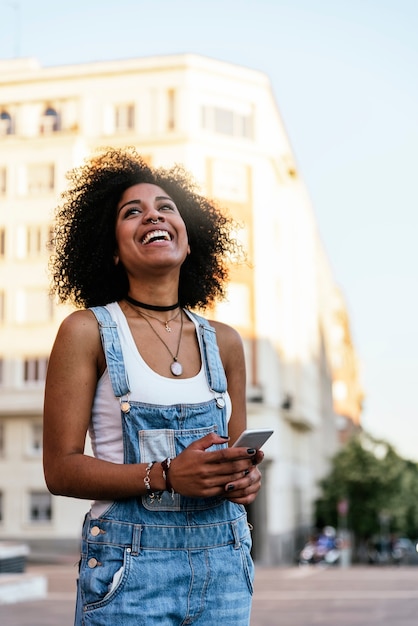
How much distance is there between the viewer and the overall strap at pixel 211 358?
102 inches

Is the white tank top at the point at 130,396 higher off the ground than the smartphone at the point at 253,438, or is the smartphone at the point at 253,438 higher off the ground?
the white tank top at the point at 130,396

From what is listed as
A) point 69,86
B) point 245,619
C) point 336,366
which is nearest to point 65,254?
point 245,619

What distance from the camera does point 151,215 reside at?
2.75 metres

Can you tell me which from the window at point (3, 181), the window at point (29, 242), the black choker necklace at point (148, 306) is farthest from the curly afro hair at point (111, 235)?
the window at point (3, 181)

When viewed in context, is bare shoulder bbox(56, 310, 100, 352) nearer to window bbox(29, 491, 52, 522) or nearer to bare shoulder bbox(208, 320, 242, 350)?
bare shoulder bbox(208, 320, 242, 350)

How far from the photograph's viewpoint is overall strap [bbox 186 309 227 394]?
2.58 m

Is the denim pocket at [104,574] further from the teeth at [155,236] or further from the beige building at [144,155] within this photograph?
the beige building at [144,155]

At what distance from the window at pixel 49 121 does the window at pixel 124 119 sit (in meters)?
2.54

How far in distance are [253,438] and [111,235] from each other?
3.36 ft

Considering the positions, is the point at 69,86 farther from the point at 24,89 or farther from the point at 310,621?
the point at 310,621

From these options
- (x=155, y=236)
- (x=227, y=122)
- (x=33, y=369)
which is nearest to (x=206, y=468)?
(x=155, y=236)

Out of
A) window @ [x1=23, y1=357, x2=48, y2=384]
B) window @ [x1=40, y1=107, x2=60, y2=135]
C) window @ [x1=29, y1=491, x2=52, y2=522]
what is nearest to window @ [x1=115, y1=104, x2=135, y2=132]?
window @ [x1=40, y1=107, x2=60, y2=135]

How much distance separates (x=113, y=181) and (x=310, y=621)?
10.5m

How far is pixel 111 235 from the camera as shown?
297cm
